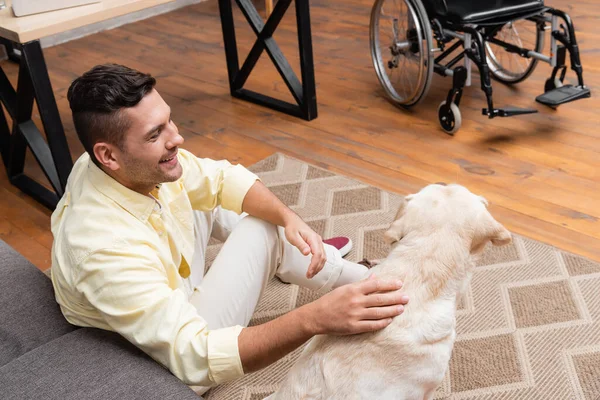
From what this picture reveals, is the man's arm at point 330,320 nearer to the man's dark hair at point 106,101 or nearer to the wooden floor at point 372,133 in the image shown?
the man's dark hair at point 106,101

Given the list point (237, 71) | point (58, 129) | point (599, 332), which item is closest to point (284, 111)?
point (237, 71)

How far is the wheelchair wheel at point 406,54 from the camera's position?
115 inches

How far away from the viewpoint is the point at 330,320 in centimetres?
120

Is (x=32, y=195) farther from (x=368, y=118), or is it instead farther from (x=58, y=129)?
(x=368, y=118)

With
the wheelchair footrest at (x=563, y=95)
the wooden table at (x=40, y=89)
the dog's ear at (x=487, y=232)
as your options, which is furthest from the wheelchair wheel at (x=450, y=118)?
the dog's ear at (x=487, y=232)

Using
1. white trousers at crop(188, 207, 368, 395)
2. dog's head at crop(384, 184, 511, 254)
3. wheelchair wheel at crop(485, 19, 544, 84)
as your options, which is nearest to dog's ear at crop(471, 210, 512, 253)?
dog's head at crop(384, 184, 511, 254)

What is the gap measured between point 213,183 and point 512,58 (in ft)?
7.83

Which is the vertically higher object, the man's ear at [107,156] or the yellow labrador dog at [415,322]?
the man's ear at [107,156]

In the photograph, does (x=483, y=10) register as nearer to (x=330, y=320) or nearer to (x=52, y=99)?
(x=52, y=99)

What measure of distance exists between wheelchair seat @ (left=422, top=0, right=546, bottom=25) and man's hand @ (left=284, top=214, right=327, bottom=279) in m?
1.64

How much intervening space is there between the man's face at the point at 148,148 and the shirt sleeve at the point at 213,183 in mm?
264

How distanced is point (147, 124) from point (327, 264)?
654 mm

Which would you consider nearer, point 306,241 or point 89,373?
point 89,373

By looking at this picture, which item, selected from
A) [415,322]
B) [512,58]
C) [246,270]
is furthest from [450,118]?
[415,322]
